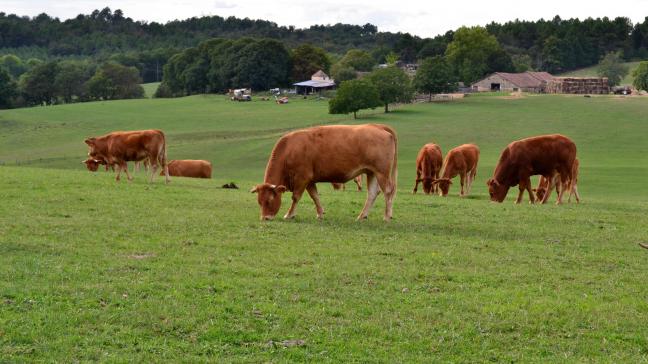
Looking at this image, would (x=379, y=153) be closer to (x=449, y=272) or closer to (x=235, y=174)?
(x=449, y=272)

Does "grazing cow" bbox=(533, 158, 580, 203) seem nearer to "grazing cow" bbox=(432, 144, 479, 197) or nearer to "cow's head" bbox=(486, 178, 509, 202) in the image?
"cow's head" bbox=(486, 178, 509, 202)

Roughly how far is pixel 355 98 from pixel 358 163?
64.9 meters

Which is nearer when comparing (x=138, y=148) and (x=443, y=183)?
(x=138, y=148)

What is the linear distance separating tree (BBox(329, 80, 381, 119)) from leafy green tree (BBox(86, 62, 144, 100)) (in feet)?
186

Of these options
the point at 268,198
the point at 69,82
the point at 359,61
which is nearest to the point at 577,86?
the point at 359,61

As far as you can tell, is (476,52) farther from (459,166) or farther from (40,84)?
(459,166)

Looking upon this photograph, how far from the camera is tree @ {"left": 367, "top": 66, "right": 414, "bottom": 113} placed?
89.4 metres

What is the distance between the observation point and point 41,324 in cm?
936

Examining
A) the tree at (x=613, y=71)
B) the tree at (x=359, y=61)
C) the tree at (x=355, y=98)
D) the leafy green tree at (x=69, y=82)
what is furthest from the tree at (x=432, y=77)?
the leafy green tree at (x=69, y=82)

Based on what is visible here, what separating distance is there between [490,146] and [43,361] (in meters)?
57.0

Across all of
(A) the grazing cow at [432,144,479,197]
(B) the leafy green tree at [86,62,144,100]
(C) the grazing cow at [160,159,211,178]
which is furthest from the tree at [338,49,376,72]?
(A) the grazing cow at [432,144,479,197]

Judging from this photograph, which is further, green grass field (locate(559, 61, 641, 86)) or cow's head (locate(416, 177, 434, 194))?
green grass field (locate(559, 61, 641, 86))

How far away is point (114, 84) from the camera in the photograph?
13125 cm

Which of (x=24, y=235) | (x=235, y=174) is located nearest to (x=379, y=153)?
(x=24, y=235)
